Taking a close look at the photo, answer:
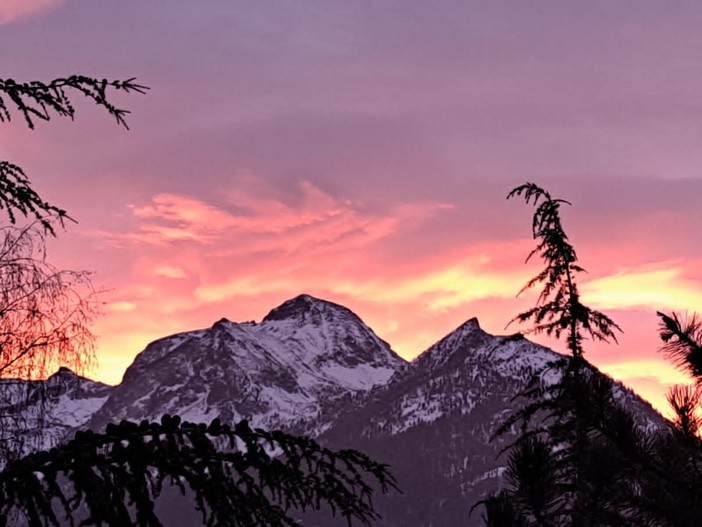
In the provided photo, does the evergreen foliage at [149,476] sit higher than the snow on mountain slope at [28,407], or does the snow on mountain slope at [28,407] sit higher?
the snow on mountain slope at [28,407]

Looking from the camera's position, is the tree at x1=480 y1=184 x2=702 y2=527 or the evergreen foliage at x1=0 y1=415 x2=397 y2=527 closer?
the evergreen foliage at x1=0 y1=415 x2=397 y2=527

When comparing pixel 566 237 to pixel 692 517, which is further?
pixel 566 237

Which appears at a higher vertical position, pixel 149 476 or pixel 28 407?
pixel 28 407

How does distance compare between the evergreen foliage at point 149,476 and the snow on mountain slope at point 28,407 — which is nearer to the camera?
the evergreen foliage at point 149,476

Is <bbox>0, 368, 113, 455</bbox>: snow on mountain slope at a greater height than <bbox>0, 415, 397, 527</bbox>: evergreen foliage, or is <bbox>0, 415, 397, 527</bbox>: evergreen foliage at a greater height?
<bbox>0, 368, 113, 455</bbox>: snow on mountain slope

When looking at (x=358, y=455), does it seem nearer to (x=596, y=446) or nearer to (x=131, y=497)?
(x=131, y=497)

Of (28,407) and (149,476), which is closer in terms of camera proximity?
(149,476)

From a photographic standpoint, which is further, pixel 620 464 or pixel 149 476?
pixel 620 464

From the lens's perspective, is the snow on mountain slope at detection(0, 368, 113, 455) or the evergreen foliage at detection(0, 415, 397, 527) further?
the snow on mountain slope at detection(0, 368, 113, 455)

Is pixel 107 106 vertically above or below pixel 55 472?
above

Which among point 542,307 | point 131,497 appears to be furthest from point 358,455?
point 542,307

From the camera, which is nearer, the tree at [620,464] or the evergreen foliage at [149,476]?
the evergreen foliage at [149,476]

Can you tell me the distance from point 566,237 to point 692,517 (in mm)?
19113

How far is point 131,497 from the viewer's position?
382 centimetres
